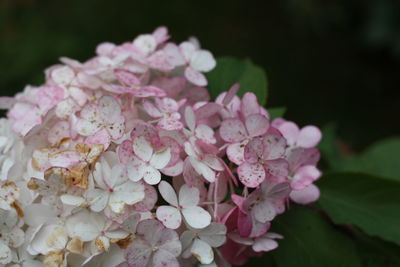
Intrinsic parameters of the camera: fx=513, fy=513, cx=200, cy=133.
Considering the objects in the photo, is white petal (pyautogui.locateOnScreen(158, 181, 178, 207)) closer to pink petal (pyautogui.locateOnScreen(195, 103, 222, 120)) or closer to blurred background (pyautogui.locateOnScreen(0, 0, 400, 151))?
pink petal (pyautogui.locateOnScreen(195, 103, 222, 120))

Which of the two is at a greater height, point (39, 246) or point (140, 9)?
point (39, 246)

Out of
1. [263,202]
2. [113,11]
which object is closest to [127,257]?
[263,202]

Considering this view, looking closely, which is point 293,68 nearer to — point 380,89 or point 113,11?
point 380,89

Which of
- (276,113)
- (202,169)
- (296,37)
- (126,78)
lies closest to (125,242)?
(202,169)

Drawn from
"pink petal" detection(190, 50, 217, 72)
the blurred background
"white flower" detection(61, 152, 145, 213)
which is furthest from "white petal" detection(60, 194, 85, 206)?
the blurred background

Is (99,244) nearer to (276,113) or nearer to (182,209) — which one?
(182,209)

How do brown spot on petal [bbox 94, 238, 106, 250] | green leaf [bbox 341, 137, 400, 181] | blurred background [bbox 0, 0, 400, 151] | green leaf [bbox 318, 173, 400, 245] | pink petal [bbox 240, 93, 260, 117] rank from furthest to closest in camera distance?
blurred background [bbox 0, 0, 400, 151]
green leaf [bbox 341, 137, 400, 181]
green leaf [bbox 318, 173, 400, 245]
pink petal [bbox 240, 93, 260, 117]
brown spot on petal [bbox 94, 238, 106, 250]
